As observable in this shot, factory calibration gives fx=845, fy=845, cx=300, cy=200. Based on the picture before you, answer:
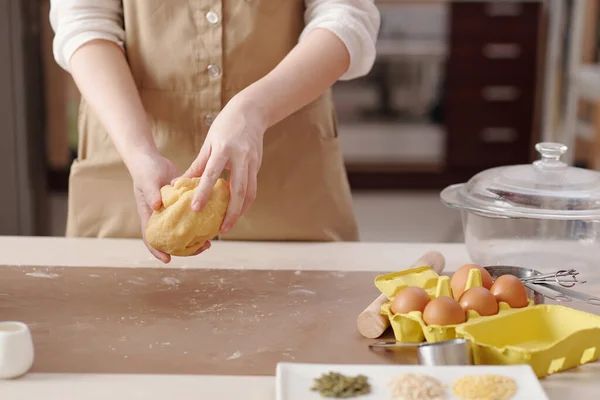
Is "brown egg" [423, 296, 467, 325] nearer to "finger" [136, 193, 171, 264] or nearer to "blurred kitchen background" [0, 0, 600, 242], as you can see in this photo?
"finger" [136, 193, 171, 264]

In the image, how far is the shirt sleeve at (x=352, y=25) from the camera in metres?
1.35

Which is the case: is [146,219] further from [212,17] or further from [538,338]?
[538,338]

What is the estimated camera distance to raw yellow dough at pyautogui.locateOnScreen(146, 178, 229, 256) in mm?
1107

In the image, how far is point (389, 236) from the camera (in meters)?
3.66

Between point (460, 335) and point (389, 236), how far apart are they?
2.74 metres

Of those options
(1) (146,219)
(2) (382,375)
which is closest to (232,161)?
(1) (146,219)

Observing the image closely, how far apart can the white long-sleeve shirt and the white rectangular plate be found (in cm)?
64

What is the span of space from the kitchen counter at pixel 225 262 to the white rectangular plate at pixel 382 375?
0.14 feet

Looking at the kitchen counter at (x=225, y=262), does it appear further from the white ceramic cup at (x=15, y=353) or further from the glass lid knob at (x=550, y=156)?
the glass lid knob at (x=550, y=156)

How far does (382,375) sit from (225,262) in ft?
1.65

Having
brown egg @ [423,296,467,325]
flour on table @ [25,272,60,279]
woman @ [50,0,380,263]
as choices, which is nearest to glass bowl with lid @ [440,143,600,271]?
brown egg @ [423,296,467,325]

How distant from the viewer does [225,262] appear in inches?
51.8

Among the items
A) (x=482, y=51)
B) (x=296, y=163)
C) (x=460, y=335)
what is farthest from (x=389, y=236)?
(x=460, y=335)

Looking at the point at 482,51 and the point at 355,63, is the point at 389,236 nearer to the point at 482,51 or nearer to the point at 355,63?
the point at 482,51
